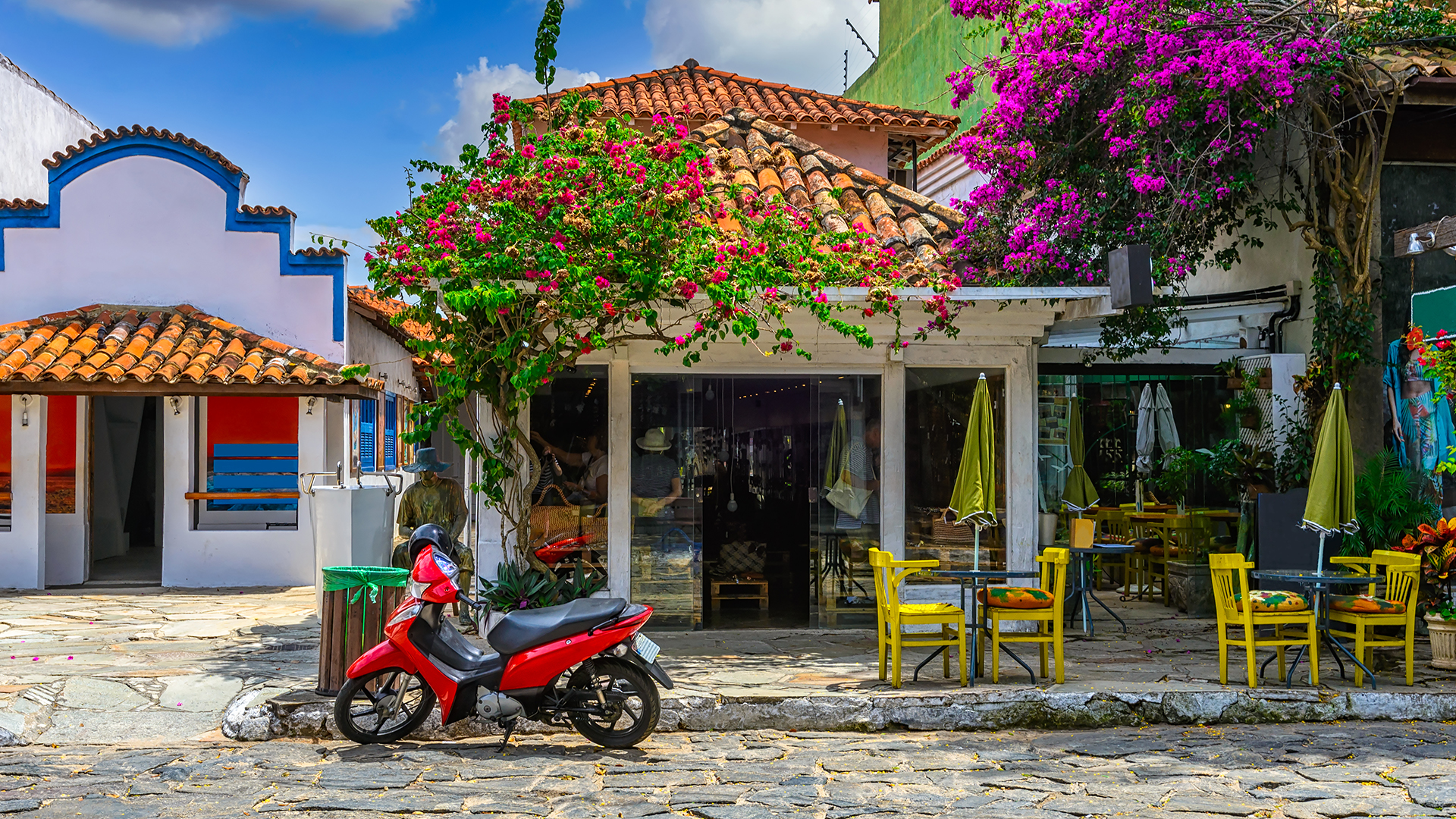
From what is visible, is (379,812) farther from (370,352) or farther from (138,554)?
(138,554)

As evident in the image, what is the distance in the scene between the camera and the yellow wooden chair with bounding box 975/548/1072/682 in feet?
25.6

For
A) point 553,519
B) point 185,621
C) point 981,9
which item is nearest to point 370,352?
point 185,621

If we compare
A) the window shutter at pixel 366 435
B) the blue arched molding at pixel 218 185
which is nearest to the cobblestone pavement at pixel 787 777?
the blue arched molding at pixel 218 185

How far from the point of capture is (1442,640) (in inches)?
329

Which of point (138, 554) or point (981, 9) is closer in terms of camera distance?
point (981, 9)

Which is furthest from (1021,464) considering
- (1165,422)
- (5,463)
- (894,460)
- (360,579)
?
(5,463)

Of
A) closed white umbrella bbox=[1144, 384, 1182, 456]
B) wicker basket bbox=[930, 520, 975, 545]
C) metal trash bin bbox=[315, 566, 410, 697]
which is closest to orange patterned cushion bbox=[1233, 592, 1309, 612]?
wicker basket bbox=[930, 520, 975, 545]

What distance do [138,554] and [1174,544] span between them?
46.7ft

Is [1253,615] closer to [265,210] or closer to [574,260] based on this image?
[574,260]

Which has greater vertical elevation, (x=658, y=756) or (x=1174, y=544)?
(x=1174, y=544)

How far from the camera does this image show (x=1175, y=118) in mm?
10219

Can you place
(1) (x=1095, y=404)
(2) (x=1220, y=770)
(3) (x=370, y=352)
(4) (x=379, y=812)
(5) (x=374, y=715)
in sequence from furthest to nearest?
(3) (x=370, y=352) < (1) (x=1095, y=404) < (5) (x=374, y=715) < (2) (x=1220, y=770) < (4) (x=379, y=812)

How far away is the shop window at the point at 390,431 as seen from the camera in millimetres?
18016

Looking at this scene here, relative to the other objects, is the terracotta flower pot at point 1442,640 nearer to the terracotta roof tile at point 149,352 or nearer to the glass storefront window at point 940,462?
the glass storefront window at point 940,462
